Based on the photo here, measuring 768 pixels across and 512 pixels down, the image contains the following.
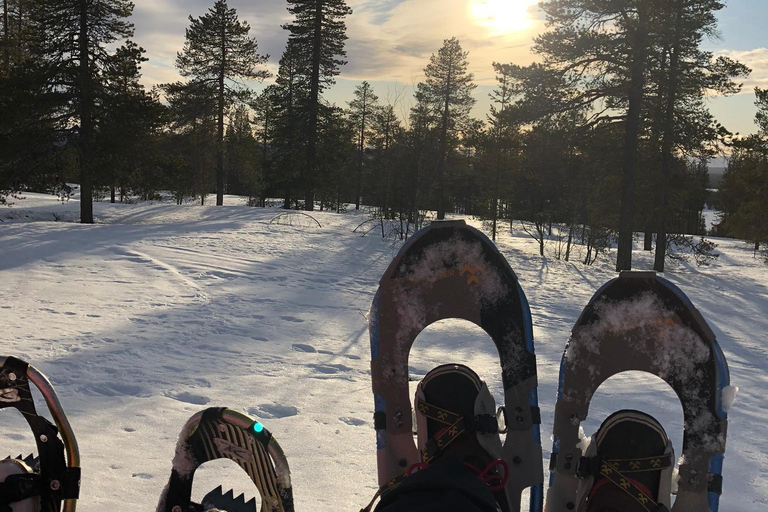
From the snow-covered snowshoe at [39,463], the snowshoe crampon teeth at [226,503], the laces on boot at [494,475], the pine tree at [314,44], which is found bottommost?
the laces on boot at [494,475]

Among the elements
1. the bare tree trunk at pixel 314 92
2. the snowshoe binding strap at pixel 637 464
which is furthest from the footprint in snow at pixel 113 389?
the bare tree trunk at pixel 314 92

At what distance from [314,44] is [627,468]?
2436cm

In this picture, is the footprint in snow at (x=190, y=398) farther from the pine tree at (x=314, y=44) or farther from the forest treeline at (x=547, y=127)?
the pine tree at (x=314, y=44)

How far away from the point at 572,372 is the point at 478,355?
2306 mm

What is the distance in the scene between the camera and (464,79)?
2991 centimetres

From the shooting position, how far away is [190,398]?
116 inches

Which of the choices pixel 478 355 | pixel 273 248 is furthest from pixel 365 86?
pixel 478 355

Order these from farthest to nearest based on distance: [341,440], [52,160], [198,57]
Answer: [198,57] → [52,160] → [341,440]

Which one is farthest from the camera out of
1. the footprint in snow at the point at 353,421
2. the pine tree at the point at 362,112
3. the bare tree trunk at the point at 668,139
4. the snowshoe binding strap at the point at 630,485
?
the pine tree at the point at 362,112

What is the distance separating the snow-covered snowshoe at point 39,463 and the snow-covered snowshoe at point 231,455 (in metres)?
0.29

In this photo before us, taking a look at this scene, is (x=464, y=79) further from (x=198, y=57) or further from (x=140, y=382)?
(x=140, y=382)

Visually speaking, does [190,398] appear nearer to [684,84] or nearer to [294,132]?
[684,84]

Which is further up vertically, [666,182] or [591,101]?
[591,101]

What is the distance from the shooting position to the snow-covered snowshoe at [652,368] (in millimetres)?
2000
